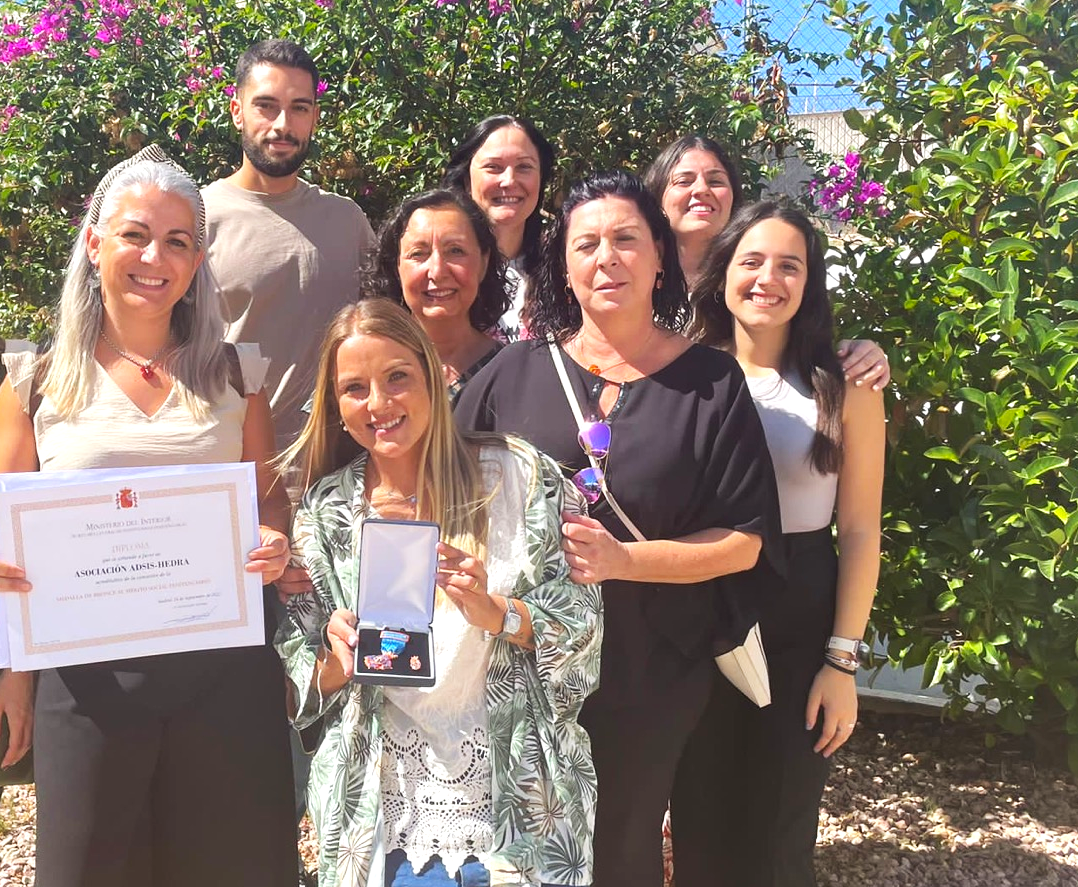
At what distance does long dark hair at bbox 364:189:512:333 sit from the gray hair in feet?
2.32

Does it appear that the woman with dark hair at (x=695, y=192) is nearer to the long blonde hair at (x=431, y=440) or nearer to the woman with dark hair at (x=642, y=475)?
the woman with dark hair at (x=642, y=475)

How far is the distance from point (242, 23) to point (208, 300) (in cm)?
278

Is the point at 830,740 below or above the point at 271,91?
below

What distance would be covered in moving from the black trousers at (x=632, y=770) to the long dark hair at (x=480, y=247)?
1.26 meters

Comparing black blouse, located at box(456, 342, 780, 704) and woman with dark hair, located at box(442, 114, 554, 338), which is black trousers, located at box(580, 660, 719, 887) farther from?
woman with dark hair, located at box(442, 114, 554, 338)

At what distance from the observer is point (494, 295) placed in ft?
10.2

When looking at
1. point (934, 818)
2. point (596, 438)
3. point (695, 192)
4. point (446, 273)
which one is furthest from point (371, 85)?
point (934, 818)

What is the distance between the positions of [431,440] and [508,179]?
68.9 inches

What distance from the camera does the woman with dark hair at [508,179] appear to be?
3617 millimetres

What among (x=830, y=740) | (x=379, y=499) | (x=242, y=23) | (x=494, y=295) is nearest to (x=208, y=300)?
(x=379, y=499)

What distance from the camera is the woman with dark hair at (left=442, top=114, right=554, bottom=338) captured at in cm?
362

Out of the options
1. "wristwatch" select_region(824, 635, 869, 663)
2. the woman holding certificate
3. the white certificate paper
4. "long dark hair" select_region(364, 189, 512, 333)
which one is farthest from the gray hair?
"wristwatch" select_region(824, 635, 869, 663)

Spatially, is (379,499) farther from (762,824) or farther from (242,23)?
(242,23)

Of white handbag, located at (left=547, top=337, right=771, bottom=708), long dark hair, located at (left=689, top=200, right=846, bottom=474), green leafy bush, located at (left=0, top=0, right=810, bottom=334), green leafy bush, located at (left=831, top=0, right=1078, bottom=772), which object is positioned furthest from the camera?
green leafy bush, located at (left=0, top=0, right=810, bottom=334)
